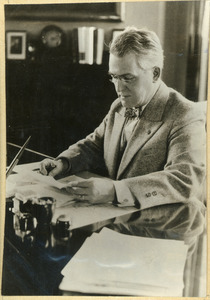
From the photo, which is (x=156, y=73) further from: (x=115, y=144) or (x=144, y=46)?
(x=115, y=144)

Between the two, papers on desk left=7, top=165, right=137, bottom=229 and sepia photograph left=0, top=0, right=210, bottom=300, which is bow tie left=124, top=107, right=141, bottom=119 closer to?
sepia photograph left=0, top=0, right=210, bottom=300

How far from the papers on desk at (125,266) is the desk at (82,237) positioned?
2 centimetres

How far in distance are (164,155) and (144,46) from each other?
0.38 metres

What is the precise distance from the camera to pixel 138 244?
1284 millimetres

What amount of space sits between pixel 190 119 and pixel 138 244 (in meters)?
0.47

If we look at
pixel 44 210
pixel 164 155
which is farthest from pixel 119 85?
pixel 44 210

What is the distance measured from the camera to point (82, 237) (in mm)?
1293

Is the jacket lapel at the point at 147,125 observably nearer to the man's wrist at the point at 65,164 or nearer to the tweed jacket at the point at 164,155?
the tweed jacket at the point at 164,155

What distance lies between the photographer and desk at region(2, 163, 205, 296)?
1280mm

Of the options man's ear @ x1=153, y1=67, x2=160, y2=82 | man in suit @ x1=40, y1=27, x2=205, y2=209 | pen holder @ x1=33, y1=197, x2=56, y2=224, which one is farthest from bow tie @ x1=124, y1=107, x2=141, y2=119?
pen holder @ x1=33, y1=197, x2=56, y2=224

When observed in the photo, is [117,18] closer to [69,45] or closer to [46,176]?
[69,45]

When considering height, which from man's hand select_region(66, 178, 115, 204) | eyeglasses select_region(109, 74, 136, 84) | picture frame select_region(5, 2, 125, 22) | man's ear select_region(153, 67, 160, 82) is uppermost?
picture frame select_region(5, 2, 125, 22)

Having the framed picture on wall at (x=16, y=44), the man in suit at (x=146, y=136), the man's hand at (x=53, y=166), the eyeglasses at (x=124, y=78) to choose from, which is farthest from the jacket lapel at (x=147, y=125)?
the framed picture on wall at (x=16, y=44)

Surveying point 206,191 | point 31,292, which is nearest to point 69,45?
point 206,191
